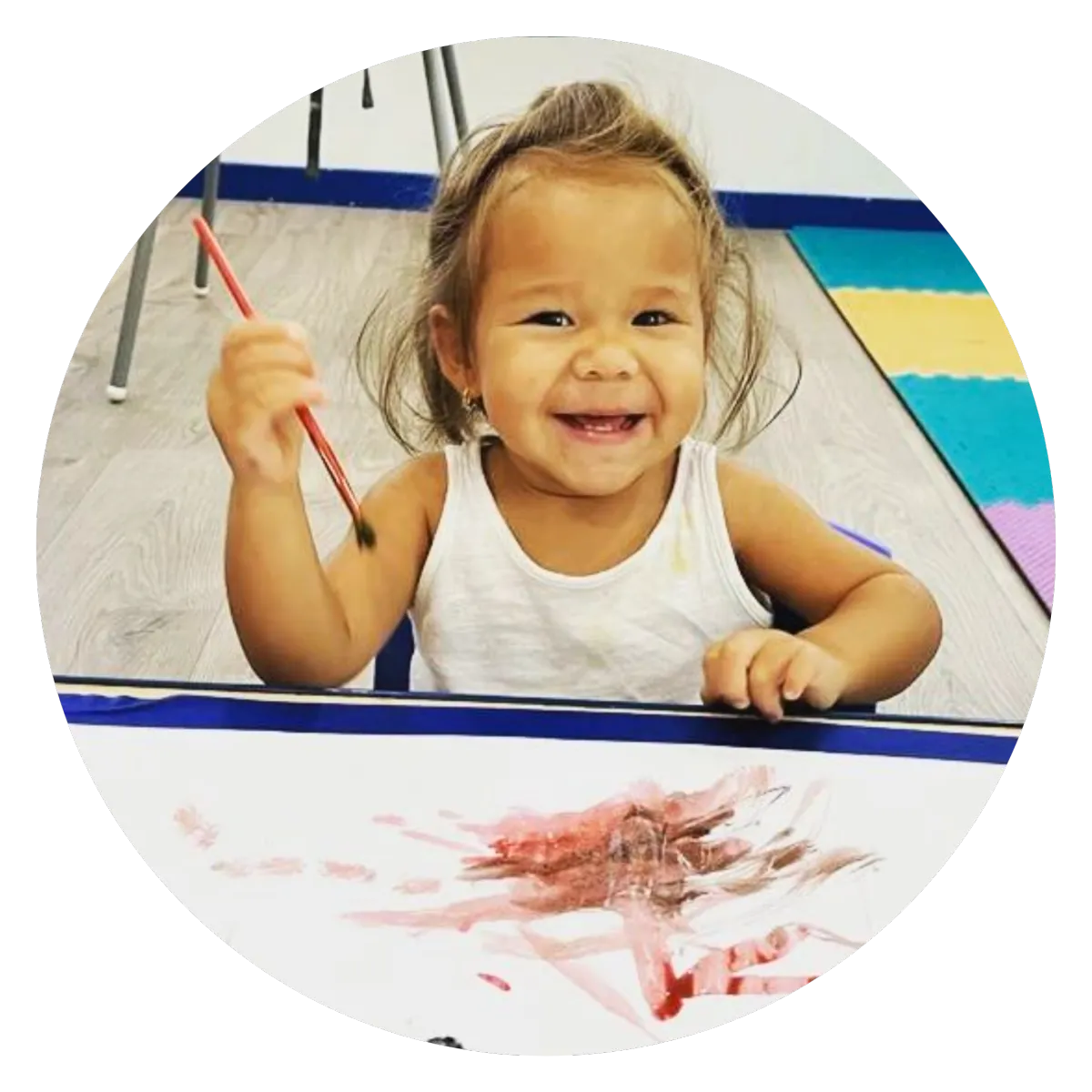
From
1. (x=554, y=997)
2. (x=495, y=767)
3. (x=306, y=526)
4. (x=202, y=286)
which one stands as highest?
(x=202, y=286)

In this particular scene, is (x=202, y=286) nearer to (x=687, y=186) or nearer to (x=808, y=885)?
(x=687, y=186)

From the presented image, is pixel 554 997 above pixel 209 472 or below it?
below

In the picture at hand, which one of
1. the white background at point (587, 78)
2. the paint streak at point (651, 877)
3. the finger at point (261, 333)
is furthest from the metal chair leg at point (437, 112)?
the paint streak at point (651, 877)

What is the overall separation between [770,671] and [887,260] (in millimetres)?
234

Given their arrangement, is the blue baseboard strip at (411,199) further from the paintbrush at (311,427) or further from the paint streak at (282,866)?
the paint streak at (282,866)

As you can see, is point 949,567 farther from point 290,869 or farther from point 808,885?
point 290,869

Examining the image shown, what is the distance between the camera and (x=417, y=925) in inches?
33.9

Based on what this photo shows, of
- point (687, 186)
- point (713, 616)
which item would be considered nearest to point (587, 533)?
point (713, 616)

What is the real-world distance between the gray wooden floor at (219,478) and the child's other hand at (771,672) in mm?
49

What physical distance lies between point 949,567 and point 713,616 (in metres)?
0.13

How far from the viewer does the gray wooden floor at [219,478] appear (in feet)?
2.94

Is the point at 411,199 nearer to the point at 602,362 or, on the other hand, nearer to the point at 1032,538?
the point at 602,362

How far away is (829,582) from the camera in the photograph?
2.97ft

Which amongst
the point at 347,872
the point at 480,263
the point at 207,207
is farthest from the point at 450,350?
the point at 347,872
